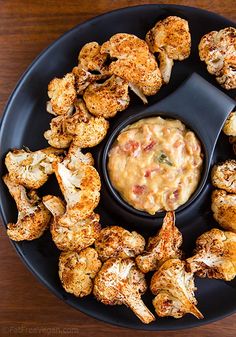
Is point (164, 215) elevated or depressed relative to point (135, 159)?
depressed

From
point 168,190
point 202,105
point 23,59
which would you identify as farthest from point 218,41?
point 23,59

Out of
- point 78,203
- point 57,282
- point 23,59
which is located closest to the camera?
point 78,203

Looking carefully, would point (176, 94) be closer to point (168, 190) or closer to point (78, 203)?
point (168, 190)

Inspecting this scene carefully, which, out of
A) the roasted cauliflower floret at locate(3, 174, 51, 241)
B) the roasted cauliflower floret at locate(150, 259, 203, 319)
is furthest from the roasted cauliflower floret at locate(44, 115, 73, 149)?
the roasted cauliflower floret at locate(150, 259, 203, 319)

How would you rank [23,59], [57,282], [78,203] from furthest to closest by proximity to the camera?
[23,59] < [57,282] < [78,203]

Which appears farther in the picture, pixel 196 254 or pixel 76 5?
pixel 76 5

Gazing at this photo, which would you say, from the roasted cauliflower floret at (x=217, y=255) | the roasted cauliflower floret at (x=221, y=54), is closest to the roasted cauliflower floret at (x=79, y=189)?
the roasted cauliflower floret at (x=217, y=255)

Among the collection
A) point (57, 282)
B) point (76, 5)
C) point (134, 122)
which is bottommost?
point (57, 282)
